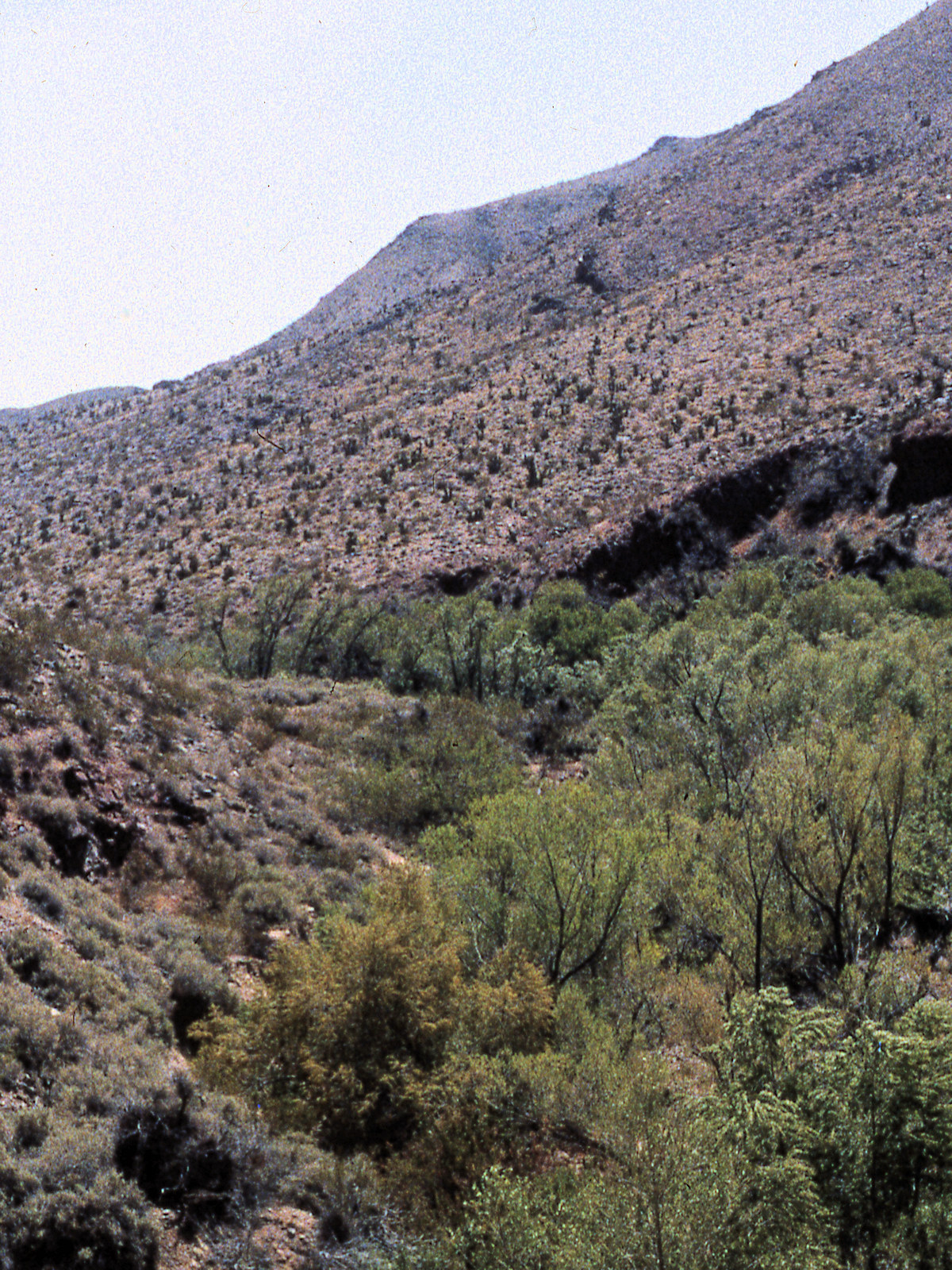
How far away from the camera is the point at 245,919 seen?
1505 cm

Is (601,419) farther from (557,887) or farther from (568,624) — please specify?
(557,887)

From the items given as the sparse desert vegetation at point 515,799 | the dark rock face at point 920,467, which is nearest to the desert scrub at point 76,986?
the sparse desert vegetation at point 515,799

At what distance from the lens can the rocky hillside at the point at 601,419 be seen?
42.9 meters

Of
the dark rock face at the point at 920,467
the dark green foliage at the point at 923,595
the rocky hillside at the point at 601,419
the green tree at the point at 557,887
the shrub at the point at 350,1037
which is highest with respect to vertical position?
the rocky hillside at the point at 601,419

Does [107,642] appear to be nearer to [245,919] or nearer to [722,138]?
[245,919]

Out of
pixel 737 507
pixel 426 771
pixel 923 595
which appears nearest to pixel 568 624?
pixel 737 507

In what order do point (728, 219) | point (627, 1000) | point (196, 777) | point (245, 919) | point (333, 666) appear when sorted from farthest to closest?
point (728, 219) < point (333, 666) < point (196, 777) < point (245, 919) < point (627, 1000)

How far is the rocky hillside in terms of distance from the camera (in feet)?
141

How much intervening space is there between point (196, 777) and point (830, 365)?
41170mm

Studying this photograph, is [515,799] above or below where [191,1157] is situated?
below

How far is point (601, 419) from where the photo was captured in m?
49.6

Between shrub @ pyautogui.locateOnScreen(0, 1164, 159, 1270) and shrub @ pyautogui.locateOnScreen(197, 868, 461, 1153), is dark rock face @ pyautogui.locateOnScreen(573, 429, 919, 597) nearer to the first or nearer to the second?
shrub @ pyautogui.locateOnScreen(197, 868, 461, 1153)

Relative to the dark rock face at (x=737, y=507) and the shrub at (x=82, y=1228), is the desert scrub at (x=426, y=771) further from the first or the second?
the dark rock face at (x=737, y=507)

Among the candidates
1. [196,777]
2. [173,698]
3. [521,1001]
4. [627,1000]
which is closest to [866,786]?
[627,1000]
